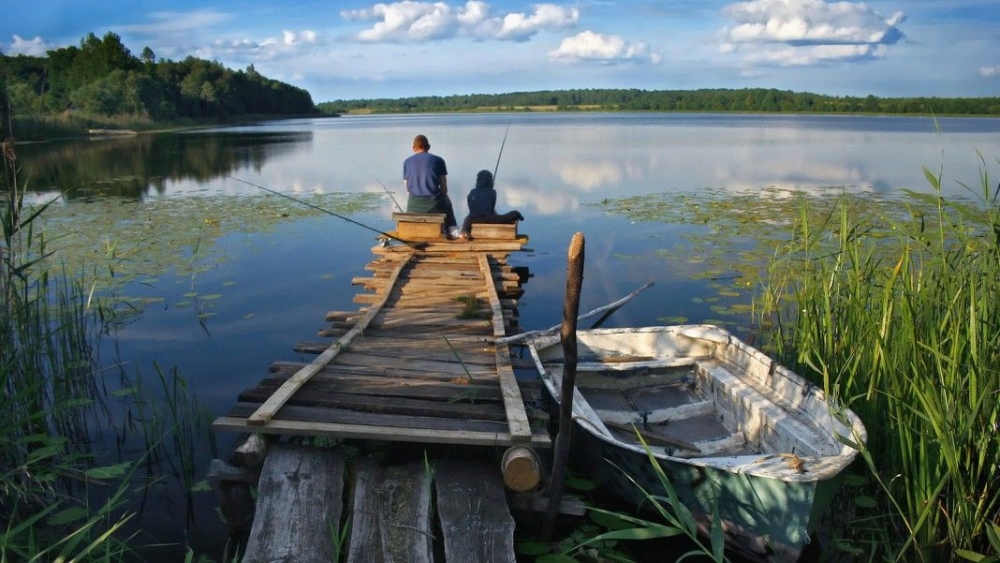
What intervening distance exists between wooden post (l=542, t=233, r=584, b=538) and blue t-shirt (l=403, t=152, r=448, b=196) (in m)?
6.75

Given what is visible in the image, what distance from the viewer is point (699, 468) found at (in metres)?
3.43

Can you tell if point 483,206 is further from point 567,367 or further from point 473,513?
point 473,513

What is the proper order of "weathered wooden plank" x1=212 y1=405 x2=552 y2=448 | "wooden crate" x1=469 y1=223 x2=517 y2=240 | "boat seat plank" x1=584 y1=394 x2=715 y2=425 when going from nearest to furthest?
"weathered wooden plank" x1=212 y1=405 x2=552 y2=448 < "boat seat plank" x1=584 y1=394 x2=715 y2=425 < "wooden crate" x1=469 y1=223 x2=517 y2=240

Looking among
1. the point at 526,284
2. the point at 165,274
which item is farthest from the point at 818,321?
the point at 165,274

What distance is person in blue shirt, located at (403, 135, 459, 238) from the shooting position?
9.91 m

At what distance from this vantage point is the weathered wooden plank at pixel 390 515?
317 centimetres

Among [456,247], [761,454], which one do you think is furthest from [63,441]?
[456,247]

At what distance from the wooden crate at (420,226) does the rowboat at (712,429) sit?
4.52 metres

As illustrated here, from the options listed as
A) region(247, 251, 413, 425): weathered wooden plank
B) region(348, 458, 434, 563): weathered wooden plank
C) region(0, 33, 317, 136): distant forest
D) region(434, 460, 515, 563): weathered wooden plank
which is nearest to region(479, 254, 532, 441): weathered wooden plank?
region(434, 460, 515, 563): weathered wooden plank

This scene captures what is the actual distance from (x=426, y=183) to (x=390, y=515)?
701 cm

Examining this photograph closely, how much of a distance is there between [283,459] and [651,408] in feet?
8.01

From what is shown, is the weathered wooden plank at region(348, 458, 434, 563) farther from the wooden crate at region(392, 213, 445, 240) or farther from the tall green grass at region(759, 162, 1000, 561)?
the wooden crate at region(392, 213, 445, 240)

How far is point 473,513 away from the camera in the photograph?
3453mm

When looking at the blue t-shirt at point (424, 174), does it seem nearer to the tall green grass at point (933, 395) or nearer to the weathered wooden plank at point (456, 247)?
the weathered wooden plank at point (456, 247)
